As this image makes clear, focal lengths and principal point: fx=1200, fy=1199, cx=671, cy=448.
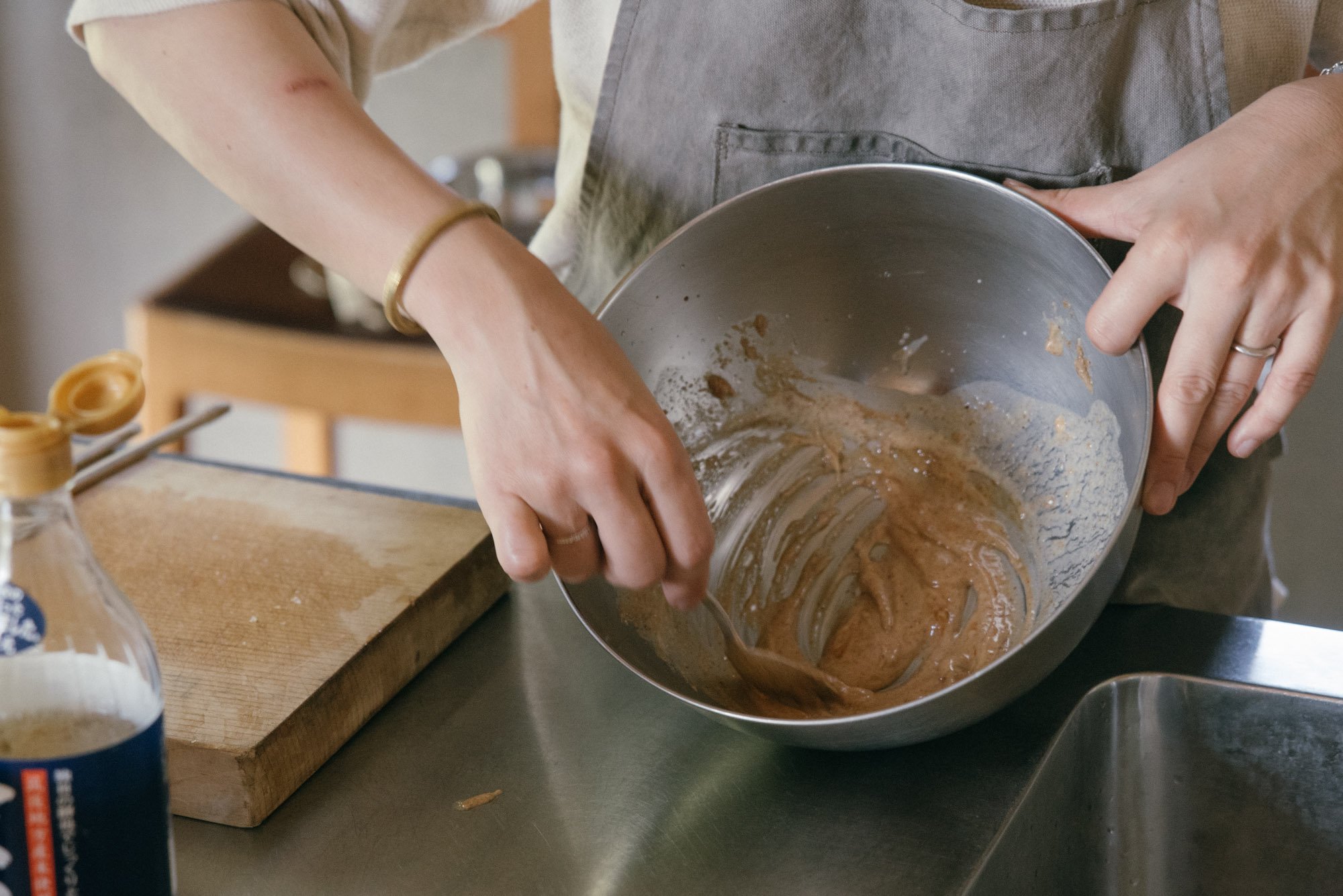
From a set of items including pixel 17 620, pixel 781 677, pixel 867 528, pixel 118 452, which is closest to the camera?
pixel 17 620

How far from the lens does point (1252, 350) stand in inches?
24.0

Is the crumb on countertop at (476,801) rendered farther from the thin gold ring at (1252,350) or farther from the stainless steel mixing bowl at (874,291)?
the thin gold ring at (1252,350)

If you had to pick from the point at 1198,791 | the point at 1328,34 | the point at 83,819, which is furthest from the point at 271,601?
the point at 1328,34

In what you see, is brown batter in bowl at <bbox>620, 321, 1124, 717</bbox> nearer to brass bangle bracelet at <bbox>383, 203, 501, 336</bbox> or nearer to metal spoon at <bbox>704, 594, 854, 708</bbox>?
metal spoon at <bbox>704, 594, 854, 708</bbox>

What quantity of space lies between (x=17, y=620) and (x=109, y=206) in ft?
8.05

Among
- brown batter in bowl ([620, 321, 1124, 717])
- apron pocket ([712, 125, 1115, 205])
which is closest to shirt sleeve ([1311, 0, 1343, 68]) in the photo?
apron pocket ([712, 125, 1115, 205])

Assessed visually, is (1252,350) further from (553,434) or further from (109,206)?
(109,206)

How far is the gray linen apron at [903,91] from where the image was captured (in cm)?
73

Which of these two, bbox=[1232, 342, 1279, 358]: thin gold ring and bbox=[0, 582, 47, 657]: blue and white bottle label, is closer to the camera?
bbox=[0, 582, 47, 657]: blue and white bottle label

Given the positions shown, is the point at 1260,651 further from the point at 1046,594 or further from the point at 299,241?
the point at 299,241

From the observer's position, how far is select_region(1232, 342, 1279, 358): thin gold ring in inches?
24.0

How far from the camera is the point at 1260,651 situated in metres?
0.74

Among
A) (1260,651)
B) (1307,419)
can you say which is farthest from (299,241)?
(1307,419)

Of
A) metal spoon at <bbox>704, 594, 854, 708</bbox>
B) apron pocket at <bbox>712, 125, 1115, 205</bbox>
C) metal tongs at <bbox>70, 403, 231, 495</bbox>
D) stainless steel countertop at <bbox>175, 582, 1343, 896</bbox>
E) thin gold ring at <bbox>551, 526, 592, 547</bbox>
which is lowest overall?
stainless steel countertop at <bbox>175, 582, 1343, 896</bbox>
